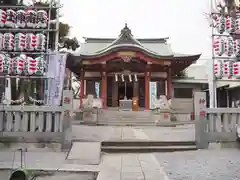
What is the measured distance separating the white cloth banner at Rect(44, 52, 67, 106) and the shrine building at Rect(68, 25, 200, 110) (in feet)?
31.4

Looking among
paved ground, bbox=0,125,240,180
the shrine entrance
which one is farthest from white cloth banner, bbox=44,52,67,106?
the shrine entrance

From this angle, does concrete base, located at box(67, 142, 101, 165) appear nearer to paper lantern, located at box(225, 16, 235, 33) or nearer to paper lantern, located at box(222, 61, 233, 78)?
paper lantern, located at box(222, 61, 233, 78)

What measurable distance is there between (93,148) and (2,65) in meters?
4.86

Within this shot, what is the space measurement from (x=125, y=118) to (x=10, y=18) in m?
10.0

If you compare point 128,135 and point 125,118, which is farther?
point 125,118

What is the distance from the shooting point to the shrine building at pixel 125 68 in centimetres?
1919

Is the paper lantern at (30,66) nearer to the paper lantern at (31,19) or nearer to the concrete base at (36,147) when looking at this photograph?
the paper lantern at (31,19)

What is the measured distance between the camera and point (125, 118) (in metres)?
16.6

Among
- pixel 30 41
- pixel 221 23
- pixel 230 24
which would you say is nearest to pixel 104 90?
pixel 30 41

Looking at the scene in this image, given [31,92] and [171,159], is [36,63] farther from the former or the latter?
[171,159]

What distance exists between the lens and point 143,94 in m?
21.8

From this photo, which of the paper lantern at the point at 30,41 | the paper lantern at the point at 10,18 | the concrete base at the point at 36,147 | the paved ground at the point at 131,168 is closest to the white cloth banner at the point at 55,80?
the paper lantern at the point at 30,41

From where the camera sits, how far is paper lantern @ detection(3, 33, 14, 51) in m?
9.04

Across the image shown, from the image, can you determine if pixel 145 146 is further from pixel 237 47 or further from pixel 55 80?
pixel 237 47
